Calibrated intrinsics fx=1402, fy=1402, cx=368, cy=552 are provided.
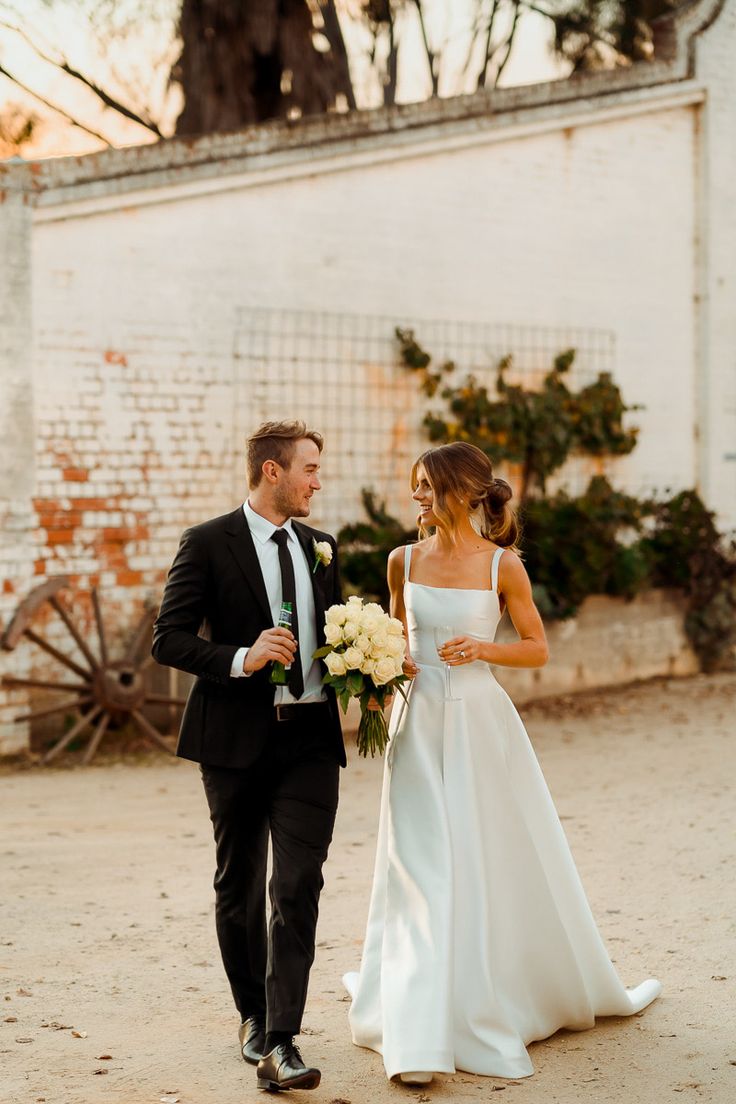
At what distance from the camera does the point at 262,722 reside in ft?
14.1

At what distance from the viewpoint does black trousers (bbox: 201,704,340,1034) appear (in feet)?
13.8

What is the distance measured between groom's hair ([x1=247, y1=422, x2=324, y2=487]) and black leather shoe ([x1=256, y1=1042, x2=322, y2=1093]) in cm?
174

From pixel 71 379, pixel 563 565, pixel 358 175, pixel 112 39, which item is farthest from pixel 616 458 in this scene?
pixel 112 39

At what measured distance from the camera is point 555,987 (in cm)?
460

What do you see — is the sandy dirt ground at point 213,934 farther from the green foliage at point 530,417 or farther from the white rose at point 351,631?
the green foliage at point 530,417

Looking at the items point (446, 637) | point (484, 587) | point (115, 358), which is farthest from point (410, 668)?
point (115, 358)

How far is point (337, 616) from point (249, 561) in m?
0.35

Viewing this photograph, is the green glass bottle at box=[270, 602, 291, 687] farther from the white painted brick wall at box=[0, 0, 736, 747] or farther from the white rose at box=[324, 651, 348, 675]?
the white painted brick wall at box=[0, 0, 736, 747]

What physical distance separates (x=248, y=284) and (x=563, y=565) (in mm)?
3455

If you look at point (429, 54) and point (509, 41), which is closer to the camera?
point (429, 54)

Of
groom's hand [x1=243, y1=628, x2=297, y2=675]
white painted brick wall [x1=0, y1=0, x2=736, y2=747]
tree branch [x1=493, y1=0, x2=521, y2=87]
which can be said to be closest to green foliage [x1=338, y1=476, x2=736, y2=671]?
white painted brick wall [x1=0, y1=0, x2=736, y2=747]

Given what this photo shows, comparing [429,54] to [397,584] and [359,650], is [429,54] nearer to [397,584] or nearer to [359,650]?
[397,584]

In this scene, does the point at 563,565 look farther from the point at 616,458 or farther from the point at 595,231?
the point at 595,231

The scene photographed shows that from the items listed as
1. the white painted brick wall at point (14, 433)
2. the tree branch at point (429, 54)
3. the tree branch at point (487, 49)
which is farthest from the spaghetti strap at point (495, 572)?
the tree branch at point (487, 49)
